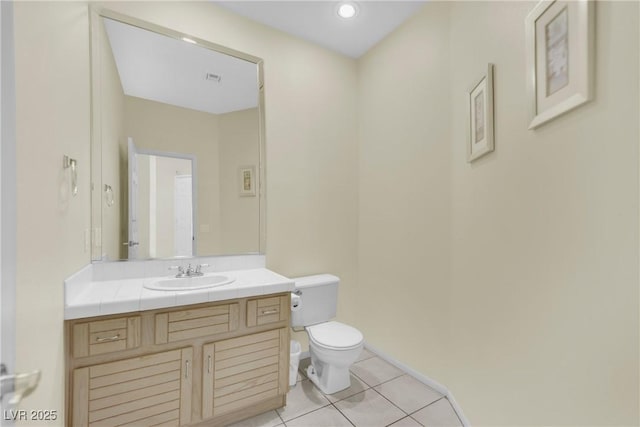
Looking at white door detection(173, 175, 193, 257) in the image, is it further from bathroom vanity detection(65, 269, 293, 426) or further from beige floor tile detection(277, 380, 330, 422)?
beige floor tile detection(277, 380, 330, 422)

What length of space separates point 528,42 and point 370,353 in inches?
96.3

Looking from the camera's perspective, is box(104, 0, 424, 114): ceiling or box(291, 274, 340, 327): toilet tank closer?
box(104, 0, 424, 114): ceiling

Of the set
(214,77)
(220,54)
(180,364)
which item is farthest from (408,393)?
(220,54)

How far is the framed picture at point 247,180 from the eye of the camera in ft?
7.13

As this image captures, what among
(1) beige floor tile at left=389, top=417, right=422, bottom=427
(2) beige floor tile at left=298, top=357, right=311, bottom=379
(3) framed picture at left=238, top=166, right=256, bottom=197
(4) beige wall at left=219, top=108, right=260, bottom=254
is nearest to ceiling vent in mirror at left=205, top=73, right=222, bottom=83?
(4) beige wall at left=219, top=108, right=260, bottom=254

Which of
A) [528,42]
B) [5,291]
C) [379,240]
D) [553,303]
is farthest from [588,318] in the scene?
[379,240]

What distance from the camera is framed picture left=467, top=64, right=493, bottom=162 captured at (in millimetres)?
1353

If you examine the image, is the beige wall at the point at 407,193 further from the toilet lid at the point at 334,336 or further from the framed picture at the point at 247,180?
the framed picture at the point at 247,180

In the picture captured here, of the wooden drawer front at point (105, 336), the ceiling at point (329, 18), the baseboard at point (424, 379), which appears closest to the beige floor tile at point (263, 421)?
the wooden drawer front at point (105, 336)

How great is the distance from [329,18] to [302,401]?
2.80 meters

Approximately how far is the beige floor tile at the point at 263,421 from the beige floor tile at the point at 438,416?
0.84 m

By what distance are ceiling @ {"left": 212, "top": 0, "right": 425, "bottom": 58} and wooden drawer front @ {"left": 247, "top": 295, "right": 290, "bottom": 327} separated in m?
2.06

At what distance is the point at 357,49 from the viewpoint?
8.41ft

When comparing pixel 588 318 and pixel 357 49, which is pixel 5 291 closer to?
pixel 588 318
